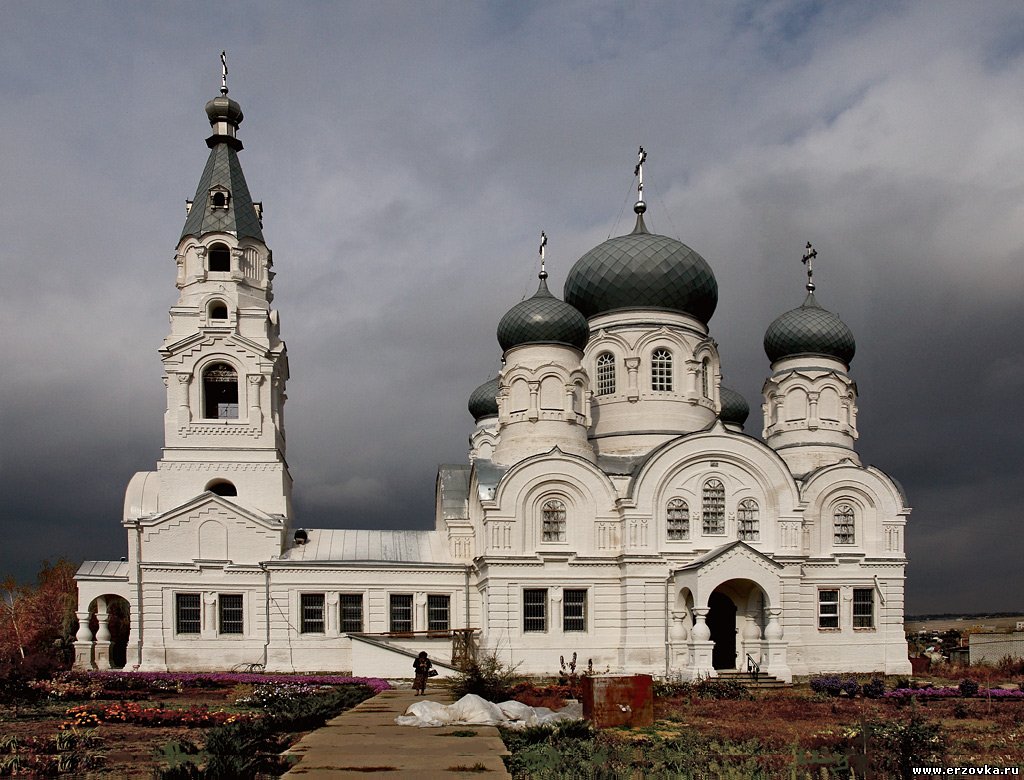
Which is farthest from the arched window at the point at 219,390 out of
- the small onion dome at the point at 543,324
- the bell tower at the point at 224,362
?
the small onion dome at the point at 543,324

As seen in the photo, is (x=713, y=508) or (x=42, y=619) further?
(x=42, y=619)

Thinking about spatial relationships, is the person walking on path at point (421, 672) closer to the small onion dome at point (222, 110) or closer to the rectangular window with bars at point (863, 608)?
the rectangular window with bars at point (863, 608)

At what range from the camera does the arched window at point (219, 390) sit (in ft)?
105

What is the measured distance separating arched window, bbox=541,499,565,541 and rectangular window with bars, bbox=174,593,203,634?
9.95 metres

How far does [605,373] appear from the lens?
35938 mm

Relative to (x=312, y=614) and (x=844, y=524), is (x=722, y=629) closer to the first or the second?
(x=844, y=524)

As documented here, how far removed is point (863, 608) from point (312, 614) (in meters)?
16.5

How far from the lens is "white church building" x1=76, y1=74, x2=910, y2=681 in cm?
2994

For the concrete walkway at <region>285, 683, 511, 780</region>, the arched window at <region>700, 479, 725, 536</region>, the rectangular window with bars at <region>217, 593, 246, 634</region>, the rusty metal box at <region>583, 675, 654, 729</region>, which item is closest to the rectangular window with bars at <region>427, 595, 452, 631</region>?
the rectangular window with bars at <region>217, 593, 246, 634</region>

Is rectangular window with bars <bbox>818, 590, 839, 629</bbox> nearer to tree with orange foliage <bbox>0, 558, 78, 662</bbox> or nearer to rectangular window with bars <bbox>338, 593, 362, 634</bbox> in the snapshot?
rectangular window with bars <bbox>338, 593, 362, 634</bbox>

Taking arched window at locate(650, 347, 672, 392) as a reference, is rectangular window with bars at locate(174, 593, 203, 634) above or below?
below

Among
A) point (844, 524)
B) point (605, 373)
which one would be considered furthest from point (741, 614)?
point (605, 373)

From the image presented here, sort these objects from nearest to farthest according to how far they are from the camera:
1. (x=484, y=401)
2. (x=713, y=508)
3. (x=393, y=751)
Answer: (x=393, y=751) → (x=713, y=508) → (x=484, y=401)

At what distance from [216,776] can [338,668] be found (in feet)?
70.9
